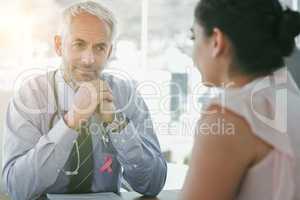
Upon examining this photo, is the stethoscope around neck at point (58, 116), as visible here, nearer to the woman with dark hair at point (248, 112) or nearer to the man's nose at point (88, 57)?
the man's nose at point (88, 57)

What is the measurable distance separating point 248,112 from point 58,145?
76 centimetres

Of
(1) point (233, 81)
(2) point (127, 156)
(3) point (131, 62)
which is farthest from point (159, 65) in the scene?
(1) point (233, 81)

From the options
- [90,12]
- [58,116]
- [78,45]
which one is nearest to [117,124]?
[58,116]

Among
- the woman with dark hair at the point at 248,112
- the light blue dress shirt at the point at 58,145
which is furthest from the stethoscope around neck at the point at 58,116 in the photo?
the woman with dark hair at the point at 248,112

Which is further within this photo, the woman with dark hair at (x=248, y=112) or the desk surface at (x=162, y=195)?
the desk surface at (x=162, y=195)

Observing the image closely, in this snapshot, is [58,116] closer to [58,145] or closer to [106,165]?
[58,145]

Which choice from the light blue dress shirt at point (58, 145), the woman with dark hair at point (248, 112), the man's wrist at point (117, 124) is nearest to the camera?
the woman with dark hair at point (248, 112)

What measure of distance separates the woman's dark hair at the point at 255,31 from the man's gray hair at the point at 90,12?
2.00ft

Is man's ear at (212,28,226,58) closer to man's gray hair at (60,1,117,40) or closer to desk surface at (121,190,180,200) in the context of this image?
man's gray hair at (60,1,117,40)

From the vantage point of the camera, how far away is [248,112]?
2.89ft

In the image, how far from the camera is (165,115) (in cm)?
161

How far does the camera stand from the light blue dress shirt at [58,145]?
140 cm

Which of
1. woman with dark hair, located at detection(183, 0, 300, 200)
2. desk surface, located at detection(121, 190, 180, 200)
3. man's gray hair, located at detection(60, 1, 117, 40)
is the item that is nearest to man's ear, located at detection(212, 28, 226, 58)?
woman with dark hair, located at detection(183, 0, 300, 200)

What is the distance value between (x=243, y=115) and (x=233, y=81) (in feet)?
0.41
